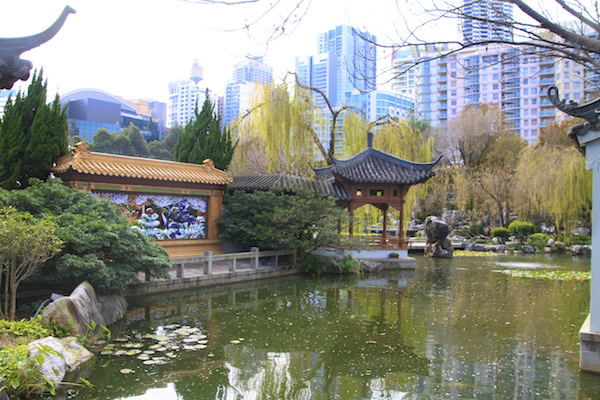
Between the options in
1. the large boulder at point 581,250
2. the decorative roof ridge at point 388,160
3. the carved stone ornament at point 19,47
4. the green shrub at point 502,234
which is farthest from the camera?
the green shrub at point 502,234

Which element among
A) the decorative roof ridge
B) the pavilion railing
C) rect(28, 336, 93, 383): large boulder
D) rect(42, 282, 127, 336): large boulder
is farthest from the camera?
the decorative roof ridge

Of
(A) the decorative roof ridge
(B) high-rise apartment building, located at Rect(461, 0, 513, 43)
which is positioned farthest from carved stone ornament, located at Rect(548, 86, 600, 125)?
(A) the decorative roof ridge

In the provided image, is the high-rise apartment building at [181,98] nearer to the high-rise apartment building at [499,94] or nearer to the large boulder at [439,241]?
the high-rise apartment building at [499,94]

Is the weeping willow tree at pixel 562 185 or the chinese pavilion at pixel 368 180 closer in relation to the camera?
the chinese pavilion at pixel 368 180

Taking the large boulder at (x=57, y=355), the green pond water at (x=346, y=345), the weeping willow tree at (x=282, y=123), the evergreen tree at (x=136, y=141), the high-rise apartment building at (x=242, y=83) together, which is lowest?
the green pond water at (x=346, y=345)

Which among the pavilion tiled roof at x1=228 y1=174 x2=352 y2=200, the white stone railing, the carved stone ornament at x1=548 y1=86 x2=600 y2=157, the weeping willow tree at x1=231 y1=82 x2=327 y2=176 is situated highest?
the weeping willow tree at x1=231 y1=82 x2=327 y2=176

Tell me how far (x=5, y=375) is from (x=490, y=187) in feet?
70.4

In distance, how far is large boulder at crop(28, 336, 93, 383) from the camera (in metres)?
3.59

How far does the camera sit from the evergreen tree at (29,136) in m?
Result: 8.19

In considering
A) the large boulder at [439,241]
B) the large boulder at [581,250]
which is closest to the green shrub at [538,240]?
the large boulder at [581,250]

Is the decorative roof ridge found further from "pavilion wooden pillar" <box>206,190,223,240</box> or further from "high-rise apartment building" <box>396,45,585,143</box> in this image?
"high-rise apartment building" <box>396,45,585,143</box>

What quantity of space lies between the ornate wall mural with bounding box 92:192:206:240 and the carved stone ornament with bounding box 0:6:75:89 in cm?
603

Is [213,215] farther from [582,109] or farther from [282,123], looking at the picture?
[582,109]

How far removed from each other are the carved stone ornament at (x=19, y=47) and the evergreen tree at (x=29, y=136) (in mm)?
5951
